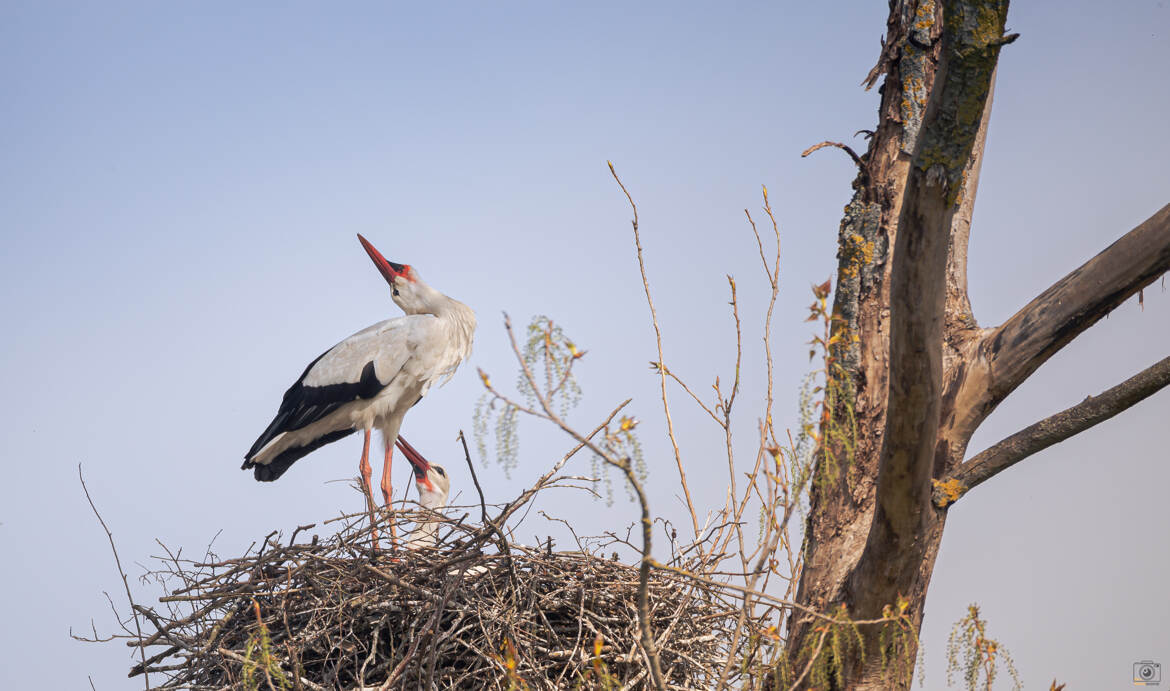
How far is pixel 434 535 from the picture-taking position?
11.0 ft

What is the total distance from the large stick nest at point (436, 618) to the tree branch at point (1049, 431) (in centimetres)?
82

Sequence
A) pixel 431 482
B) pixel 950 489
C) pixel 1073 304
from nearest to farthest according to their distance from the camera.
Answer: pixel 1073 304 < pixel 950 489 < pixel 431 482

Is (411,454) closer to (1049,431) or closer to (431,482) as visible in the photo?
(431,482)

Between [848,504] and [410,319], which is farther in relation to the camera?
[410,319]

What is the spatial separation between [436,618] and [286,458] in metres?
3.26

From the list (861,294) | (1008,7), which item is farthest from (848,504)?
(1008,7)

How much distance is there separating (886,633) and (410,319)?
3651mm

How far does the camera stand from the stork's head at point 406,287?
5.81m

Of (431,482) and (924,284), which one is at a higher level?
(431,482)

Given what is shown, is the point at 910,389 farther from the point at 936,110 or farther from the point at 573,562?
the point at 573,562

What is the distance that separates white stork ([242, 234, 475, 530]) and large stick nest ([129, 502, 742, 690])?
6.61 feet

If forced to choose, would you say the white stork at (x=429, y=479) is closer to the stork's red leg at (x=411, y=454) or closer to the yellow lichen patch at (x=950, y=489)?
the stork's red leg at (x=411, y=454)

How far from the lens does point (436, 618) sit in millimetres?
2729

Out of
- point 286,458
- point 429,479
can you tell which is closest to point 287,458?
point 286,458
